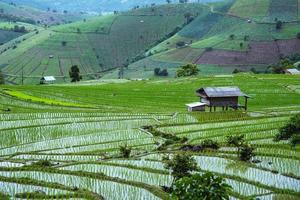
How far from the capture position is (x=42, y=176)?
23391 millimetres

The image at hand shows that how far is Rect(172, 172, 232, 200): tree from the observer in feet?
52.9

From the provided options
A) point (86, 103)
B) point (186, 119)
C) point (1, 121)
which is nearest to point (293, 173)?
point (186, 119)

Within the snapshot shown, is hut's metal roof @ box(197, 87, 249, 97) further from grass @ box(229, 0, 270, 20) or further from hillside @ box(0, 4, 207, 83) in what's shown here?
grass @ box(229, 0, 270, 20)

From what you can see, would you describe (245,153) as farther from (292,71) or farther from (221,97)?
(292,71)

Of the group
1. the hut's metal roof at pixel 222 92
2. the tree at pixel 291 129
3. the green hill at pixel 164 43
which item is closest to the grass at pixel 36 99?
the hut's metal roof at pixel 222 92

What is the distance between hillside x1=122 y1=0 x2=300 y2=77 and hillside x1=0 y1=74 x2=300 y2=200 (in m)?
46.9

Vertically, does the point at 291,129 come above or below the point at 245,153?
above

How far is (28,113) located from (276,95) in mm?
28563

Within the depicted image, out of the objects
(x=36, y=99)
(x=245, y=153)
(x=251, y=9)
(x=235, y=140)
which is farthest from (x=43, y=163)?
(x=251, y=9)

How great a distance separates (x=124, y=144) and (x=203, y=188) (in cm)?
1593

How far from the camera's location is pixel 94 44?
14675cm

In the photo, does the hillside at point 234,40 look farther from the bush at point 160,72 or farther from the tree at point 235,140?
the tree at point 235,140

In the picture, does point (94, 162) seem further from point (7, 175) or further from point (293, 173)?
point (293, 173)

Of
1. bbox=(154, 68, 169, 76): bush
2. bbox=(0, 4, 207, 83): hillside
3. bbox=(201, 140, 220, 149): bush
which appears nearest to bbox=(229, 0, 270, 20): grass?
bbox=(0, 4, 207, 83): hillside
